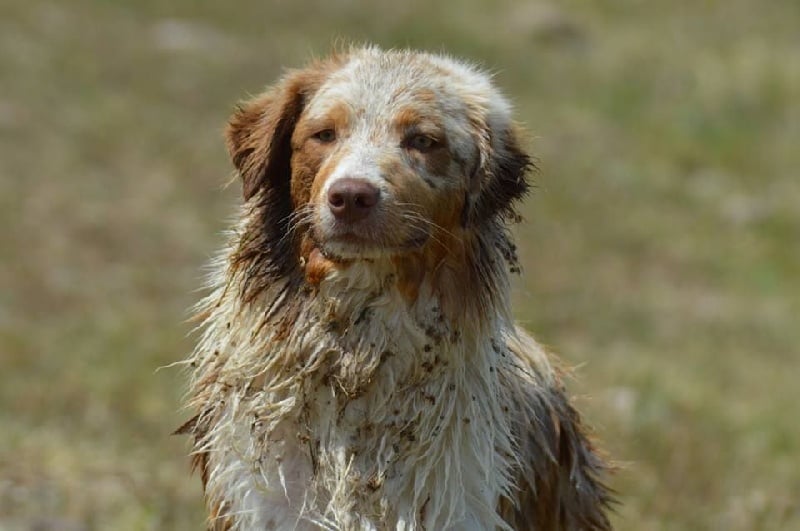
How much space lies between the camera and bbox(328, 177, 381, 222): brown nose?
14.9 ft

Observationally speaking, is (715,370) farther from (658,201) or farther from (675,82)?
(675,82)

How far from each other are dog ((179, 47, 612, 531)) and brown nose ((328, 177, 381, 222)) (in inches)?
4.2

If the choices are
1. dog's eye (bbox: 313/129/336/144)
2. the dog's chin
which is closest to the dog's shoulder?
the dog's chin

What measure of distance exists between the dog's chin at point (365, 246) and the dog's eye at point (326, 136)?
0.38m

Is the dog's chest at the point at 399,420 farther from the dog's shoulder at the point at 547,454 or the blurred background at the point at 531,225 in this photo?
the blurred background at the point at 531,225

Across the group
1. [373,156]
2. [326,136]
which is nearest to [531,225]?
[326,136]

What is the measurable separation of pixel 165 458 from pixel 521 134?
4.40 metres

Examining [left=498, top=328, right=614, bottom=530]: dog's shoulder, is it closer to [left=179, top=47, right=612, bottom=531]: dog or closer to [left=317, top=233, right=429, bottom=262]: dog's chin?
[left=179, top=47, right=612, bottom=531]: dog

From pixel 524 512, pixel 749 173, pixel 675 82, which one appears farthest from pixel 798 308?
pixel 524 512

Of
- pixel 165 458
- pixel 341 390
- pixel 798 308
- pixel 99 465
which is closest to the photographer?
pixel 341 390

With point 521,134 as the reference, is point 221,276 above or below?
below

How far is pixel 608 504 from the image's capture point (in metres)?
6.06

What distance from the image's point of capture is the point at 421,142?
486 cm

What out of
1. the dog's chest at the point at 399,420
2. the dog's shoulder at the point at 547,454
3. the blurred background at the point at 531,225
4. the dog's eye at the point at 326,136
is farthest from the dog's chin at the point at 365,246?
the blurred background at the point at 531,225
